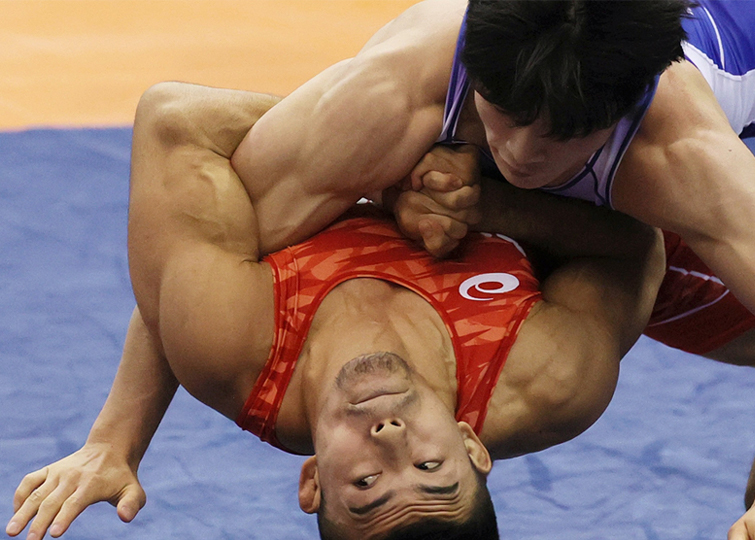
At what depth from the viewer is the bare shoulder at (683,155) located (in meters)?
1.64

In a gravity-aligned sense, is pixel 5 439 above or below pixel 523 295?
below

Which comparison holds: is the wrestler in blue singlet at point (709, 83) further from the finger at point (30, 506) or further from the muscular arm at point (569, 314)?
the finger at point (30, 506)

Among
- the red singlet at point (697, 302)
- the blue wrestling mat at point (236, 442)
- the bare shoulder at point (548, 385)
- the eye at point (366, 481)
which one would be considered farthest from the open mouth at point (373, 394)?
the blue wrestling mat at point (236, 442)

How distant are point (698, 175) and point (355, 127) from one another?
1.73 ft

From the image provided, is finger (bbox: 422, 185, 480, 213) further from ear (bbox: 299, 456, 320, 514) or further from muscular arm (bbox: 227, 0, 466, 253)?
ear (bbox: 299, 456, 320, 514)

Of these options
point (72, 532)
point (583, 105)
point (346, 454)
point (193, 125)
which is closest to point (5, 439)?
point (72, 532)

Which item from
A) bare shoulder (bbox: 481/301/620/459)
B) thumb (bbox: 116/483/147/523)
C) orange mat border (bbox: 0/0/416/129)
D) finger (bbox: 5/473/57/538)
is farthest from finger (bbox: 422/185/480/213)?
orange mat border (bbox: 0/0/416/129)

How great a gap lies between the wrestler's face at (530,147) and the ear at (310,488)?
1.80ft

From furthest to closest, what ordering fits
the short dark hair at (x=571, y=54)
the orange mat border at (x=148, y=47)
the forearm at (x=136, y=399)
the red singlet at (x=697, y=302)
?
the orange mat border at (x=148, y=47) < the red singlet at (x=697, y=302) < the forearm at (x=136, y=399) < the short dark hair at (x=571, y=54)

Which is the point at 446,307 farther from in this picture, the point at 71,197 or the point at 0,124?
the point at 0,124

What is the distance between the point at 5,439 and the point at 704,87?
78.5 inches

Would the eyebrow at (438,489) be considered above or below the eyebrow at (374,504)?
above

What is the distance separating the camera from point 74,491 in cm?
198

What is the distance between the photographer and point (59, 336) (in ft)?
10.5
